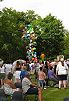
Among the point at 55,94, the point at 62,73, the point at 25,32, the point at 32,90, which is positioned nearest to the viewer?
the point at 32,90

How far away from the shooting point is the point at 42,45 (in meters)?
85.2

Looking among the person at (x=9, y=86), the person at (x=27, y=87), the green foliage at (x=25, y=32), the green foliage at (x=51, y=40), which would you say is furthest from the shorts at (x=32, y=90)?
the green foliage at (x=51, y=40)

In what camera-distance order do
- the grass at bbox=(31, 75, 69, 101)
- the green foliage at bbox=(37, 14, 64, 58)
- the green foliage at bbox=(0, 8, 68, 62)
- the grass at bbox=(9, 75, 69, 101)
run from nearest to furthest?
the grass at bbox=(9, 75, 69, 101), the grass at bbox=(31, 75, 69, 101), the green foliage at bbox=(0, 8, 68, 62), the green foliage at bbox=(37, 14, 64, 58)

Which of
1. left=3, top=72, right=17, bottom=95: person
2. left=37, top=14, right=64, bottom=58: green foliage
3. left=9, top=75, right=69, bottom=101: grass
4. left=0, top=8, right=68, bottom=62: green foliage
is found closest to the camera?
left=3, top=72, right=17, bottom=95: person

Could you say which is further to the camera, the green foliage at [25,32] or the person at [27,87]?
the green foliage at [25,32]

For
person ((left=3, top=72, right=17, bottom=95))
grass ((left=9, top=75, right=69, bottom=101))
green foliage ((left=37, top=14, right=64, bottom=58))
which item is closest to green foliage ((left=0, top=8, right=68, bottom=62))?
green foliage ((left=37, top=14, right=64, bottom=58))

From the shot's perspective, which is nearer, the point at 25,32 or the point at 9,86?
the point at 9,86

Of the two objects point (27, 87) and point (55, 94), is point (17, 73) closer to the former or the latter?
point (55, 94)

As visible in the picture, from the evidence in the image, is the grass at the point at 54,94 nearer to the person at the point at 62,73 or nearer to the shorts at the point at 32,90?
the person at the point at 62,73

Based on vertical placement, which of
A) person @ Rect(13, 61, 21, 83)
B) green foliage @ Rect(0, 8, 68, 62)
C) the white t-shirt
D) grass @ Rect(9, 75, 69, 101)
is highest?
green foliage @ Rect(0, 8, 68, 62)

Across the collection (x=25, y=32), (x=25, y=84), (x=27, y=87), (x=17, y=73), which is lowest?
(x=27, y=87)

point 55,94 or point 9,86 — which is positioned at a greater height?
point 9,86

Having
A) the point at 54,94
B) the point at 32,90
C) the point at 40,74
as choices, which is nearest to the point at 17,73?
the point at 54,94

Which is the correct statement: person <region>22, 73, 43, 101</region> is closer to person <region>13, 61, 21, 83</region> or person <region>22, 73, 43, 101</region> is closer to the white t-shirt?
the white t-shirt
